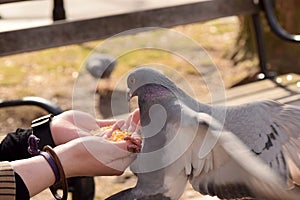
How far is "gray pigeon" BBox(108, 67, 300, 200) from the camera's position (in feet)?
5.41

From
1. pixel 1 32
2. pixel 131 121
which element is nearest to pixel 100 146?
pixel 131 121

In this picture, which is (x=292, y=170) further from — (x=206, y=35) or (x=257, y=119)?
(x=206, y=35)

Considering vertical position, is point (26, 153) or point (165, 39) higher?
point (26, 153)

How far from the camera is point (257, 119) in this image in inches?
67.3

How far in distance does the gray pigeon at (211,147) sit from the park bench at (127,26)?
954mm

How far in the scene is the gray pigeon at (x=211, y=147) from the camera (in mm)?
1647

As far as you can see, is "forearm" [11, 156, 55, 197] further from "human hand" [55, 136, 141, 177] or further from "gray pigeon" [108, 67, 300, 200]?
"gray pigeon" [108, 67, 300, 200]

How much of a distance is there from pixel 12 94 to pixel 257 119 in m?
3.01

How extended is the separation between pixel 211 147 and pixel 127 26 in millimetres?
1537

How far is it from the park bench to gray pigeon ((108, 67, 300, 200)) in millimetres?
954

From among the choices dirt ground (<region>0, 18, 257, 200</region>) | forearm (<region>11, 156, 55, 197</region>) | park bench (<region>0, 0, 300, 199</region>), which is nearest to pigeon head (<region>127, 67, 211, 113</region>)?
forearm (<region>11, 156, 55, 197</region>)

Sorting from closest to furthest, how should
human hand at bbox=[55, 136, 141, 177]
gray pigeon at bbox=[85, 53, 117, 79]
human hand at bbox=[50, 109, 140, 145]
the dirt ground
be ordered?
human hand at bbox=[55, 136, 141, 177] → human hand at bbox=[50, 109, 140, 145] → the dirt ground → gray pigeon at bbox=[85, 53, 117, 79]

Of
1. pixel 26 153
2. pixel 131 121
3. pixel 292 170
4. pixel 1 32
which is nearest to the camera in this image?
pixel 292 170

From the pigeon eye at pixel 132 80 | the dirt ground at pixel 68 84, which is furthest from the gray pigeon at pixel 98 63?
the pigeon eye at pixel 132 80
